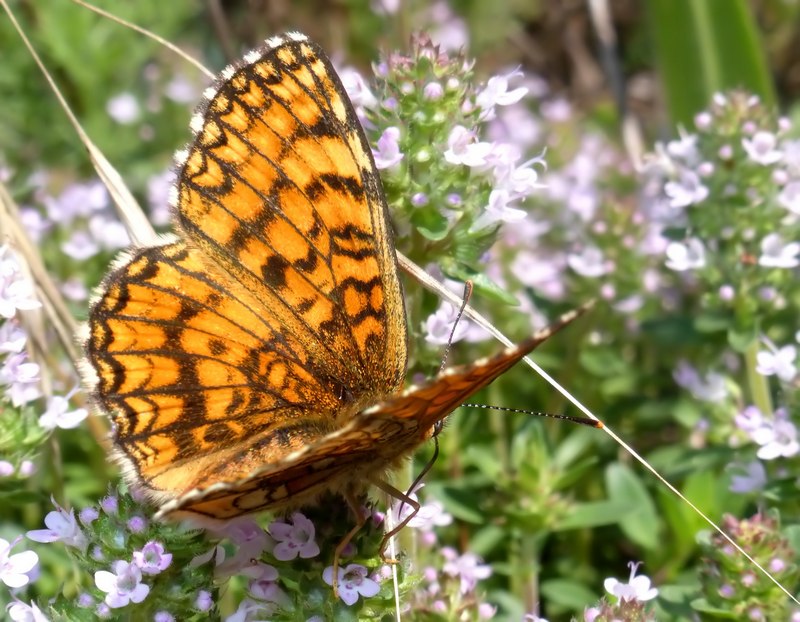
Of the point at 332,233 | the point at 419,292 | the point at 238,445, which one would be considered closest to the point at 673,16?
the point at 419,292

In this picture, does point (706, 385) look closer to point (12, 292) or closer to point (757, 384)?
point (757, 384)

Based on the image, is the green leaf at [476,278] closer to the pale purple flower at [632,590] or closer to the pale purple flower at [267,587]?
the pale purple flower at [632,590]

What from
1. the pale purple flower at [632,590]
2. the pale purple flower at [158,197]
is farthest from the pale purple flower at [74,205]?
the pale purple flower at [632,590]

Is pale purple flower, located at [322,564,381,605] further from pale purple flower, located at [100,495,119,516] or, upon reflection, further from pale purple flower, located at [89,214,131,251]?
pale purple flower, located at [89,214,131,251]

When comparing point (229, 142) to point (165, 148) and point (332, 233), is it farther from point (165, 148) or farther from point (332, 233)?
point (165, 148)

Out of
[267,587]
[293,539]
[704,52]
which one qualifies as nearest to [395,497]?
[293,539]

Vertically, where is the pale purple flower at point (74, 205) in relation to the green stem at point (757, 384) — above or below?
above
